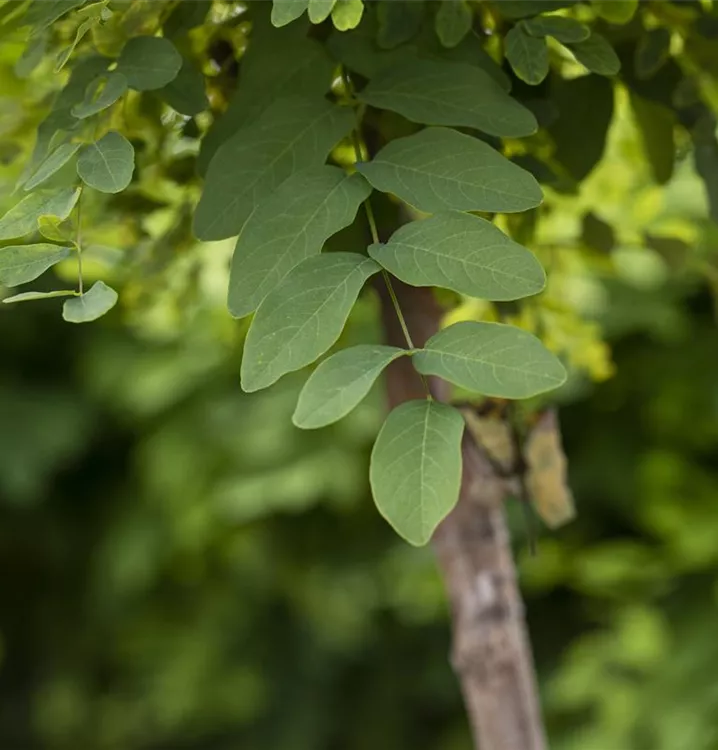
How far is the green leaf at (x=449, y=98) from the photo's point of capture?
1.26 ft

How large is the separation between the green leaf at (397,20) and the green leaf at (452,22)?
0.04 ft

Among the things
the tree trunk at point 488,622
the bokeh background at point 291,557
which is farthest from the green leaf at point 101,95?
the bokeh background at point 291,557

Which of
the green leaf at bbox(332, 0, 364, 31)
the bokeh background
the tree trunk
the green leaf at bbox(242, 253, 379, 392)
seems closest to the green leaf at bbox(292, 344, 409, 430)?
the green leaf at bbox(242, 253, 379, 392)

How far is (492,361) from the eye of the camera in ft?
1.04

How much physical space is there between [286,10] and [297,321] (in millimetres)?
99

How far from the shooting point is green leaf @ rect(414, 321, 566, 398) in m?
0.31

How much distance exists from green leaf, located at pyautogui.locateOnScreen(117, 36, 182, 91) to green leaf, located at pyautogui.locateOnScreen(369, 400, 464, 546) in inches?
5.8

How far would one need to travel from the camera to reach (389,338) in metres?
0.55

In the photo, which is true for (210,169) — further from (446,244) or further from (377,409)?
(377,409)

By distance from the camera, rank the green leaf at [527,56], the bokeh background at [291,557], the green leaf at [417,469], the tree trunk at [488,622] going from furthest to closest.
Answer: the bokeh background at [291,557]
the tree trunk at [488,622]
the green leaf at [527,56]
the green leaf at [417,469]

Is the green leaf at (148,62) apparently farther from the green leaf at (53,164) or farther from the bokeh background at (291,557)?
the bokeh background at (291,557)

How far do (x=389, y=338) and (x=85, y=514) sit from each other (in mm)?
2020

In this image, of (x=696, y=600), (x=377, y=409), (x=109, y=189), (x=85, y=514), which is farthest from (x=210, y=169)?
(x=85, y=514)

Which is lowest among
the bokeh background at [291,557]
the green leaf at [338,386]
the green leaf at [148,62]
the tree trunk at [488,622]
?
the bokeh background at [291,557]
